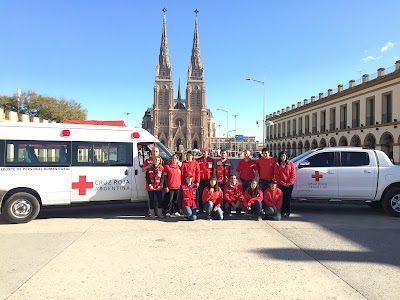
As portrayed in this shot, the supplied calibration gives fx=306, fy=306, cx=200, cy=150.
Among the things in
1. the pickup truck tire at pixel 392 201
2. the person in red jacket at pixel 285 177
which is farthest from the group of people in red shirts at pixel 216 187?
the pickup truck tire at pixel 392 201

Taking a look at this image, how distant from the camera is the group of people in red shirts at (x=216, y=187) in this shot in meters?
7.55

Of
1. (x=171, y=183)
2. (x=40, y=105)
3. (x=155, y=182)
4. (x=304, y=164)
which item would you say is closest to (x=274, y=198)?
(x=304, y=164)

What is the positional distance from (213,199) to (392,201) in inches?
184

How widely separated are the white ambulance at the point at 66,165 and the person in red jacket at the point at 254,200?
8.67ft

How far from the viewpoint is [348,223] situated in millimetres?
7199

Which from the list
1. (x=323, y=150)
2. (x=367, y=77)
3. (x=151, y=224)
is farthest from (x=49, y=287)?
(x=367, y=77)

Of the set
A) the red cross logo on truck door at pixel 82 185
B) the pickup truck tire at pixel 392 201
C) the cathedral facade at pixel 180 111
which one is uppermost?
the cathedral facade at pixel 180 111

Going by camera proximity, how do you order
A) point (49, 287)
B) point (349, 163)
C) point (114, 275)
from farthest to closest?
point (349, 163), point (114, 275), point (49, 287)

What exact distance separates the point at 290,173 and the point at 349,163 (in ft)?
5.95

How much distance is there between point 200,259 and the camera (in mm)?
4754

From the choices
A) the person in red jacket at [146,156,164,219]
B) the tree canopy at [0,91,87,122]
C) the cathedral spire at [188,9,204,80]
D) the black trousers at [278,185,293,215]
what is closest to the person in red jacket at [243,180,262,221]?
the black trousers at [278,185,293,215]

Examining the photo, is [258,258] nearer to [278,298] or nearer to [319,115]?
[278,298]

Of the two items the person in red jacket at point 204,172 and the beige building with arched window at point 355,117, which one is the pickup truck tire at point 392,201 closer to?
the person in red jacket at point 204,172

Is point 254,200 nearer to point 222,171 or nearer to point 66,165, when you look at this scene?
point 222,171
